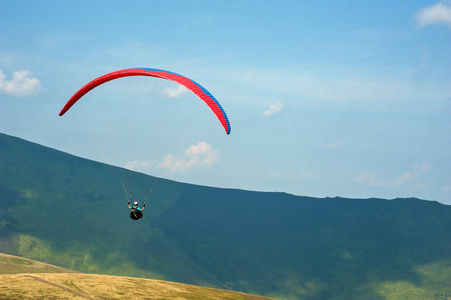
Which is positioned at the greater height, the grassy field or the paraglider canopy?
the paraglider canopy

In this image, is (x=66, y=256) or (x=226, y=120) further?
(x=66, y=256)

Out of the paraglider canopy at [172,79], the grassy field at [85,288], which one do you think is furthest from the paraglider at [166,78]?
the grassy field at [85,288]

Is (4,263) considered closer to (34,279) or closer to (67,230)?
(34,279)

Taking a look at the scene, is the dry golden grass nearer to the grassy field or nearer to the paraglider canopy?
the grassy field

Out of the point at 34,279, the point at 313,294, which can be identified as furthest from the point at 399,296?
the point at 34,279

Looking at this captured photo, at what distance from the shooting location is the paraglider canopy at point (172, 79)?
38.4 metres

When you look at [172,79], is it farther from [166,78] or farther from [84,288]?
[84,288]

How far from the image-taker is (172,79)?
132 ft

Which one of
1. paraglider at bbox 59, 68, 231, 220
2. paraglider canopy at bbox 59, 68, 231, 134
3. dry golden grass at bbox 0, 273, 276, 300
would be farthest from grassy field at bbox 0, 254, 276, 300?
paraglider canopy at bbox 59, 68, 231, 134

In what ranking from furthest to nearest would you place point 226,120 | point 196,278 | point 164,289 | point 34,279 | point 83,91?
1. point 196,278
2. point 164,289
3. point 34,279
4. point 83,91
5. point 226,120

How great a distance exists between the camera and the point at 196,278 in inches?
6806

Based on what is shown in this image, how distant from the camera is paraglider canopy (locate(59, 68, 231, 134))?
3841 centimetres

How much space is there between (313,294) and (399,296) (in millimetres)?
32471

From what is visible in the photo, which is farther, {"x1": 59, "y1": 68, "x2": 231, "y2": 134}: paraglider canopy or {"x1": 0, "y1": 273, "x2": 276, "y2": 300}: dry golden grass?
{"x1": 0, "y1": 273, "x2": 276, "y2": 300}: dry golden grass
